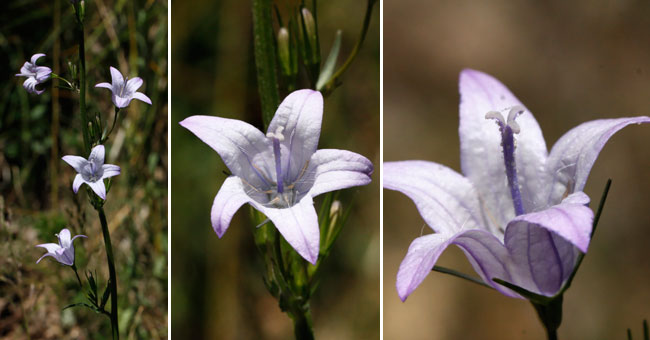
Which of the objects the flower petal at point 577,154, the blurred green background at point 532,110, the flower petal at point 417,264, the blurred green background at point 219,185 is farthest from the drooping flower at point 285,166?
the blurred green background at point 532,110

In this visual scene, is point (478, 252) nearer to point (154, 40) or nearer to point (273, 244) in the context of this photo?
point (273, 244)

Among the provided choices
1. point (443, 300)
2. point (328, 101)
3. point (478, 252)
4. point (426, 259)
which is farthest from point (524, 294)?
point (443, 300)

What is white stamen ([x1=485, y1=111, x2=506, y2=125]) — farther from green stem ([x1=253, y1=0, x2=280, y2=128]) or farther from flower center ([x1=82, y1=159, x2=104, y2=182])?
flower center ([x1=82, y1=159, x2=104, y2=182])

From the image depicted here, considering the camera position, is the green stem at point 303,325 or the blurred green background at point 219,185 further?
the blurred green background at point 219,185

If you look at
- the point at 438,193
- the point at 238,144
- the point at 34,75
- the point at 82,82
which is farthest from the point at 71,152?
the point at 438,193

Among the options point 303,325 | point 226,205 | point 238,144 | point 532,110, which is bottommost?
point 303,325

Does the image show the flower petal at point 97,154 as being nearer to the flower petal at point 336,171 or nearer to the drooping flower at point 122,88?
the drooping flower at point 122,88

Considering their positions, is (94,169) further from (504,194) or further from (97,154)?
(504,194)
